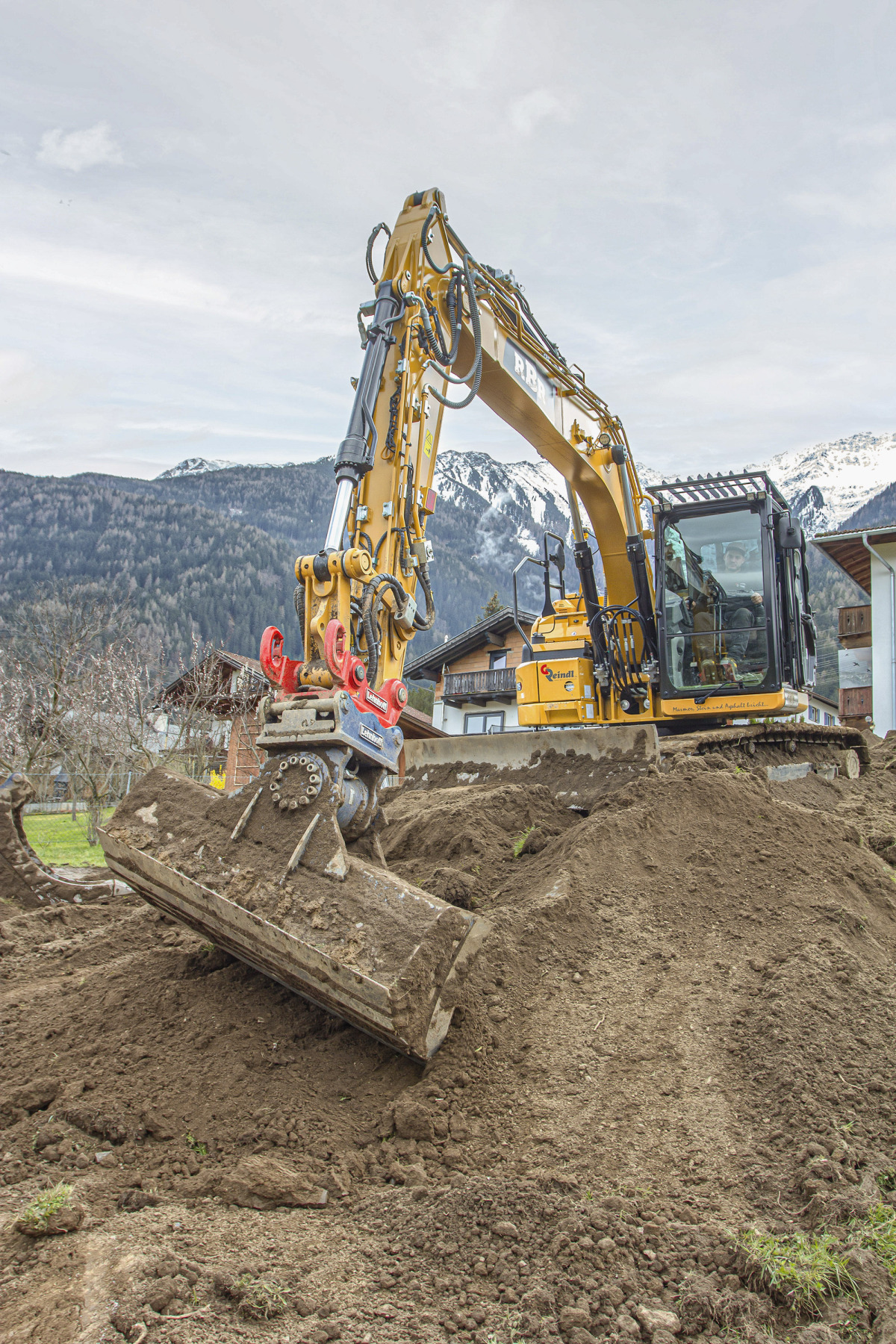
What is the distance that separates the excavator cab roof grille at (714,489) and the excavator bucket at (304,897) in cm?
529

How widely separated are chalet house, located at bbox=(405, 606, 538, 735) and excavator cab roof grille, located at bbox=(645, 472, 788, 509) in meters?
22.5

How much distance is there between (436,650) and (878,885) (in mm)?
27880

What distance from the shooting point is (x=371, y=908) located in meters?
3.48

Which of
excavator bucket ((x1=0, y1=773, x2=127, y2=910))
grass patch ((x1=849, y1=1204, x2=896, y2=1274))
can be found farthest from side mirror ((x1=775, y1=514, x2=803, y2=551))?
excavator bucket ((x1=0, y1=773, x2=127, y2=910))

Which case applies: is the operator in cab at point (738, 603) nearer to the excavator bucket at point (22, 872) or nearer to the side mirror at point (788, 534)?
the side mirror at point (788, 534)

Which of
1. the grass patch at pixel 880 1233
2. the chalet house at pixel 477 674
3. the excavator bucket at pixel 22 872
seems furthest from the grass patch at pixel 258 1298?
the chalet house at pixel 477 674

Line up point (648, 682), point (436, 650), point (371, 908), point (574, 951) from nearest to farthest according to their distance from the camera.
Result: point (371, 908)
point (574, 951)
point (648, 682)
point (436, 650)

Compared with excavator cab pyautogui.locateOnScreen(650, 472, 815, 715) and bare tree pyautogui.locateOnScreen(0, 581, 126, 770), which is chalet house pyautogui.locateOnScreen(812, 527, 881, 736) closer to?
excavator cab pyautogui.locateOnScreen(650, 472, 815, 715)

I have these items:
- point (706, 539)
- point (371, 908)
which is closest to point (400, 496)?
point (371, 908)

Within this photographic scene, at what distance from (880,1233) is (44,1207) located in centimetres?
247

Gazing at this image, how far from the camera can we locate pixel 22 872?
237 inches

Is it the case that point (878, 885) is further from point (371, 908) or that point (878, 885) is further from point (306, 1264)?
point (306, 1264)

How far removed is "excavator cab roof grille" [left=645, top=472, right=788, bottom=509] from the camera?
321 inches

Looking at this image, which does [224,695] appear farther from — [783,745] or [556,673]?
[783,745]
